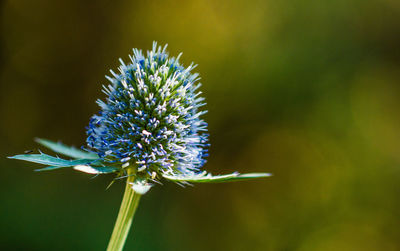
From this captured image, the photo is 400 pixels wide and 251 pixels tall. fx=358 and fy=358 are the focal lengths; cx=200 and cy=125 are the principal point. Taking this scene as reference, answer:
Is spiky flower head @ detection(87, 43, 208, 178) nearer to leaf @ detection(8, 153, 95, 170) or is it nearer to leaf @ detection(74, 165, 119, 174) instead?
leaf @ detection(74, 165, 119, 174)

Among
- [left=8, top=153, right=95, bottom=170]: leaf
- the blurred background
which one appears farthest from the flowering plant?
the blurred background

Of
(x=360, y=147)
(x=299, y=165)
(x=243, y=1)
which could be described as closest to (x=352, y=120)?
(x=360, y=147)

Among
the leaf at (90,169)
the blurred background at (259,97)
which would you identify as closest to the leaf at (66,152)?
the leaf at (90,169)

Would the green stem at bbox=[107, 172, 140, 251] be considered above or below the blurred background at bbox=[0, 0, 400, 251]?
below

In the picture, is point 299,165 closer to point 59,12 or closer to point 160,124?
point 160,124

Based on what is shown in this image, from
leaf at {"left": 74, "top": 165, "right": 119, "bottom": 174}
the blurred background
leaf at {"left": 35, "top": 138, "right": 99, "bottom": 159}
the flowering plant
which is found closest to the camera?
leaf at {"left": 74, "top": 165, "right": 119, "bottom": 174}

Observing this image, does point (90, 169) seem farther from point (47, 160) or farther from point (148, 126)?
point (148, 126)

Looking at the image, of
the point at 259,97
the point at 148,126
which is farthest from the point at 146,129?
the point at 259,97
